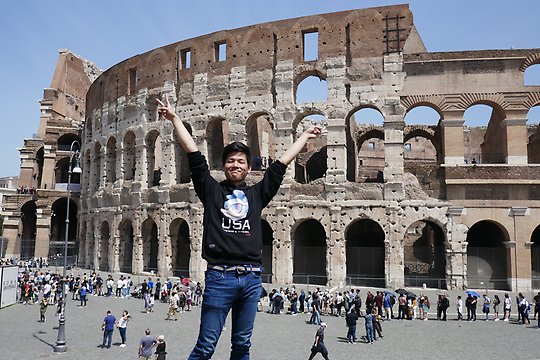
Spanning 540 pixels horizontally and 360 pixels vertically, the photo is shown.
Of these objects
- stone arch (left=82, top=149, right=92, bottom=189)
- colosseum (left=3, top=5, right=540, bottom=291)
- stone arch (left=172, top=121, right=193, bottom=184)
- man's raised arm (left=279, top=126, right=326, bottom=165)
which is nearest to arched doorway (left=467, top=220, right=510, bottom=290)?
colosseum (left=3, top=5, right=540, bottom=291)

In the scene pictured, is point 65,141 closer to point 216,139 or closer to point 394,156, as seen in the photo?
point 216,139

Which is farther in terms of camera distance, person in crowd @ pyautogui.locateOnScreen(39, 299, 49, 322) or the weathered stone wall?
the weathered stone wall

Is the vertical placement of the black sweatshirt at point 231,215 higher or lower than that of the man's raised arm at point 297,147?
lower

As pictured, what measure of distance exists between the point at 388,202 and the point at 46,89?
33903mm

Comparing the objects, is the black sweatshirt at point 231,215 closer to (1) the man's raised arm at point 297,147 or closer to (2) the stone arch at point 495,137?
(1) the man's raised arm at point 297,147

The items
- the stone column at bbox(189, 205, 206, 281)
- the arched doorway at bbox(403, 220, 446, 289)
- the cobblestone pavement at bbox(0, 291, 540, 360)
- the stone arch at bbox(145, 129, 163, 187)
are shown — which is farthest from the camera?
the stone arch at bbox(145, 129, 163, 187)

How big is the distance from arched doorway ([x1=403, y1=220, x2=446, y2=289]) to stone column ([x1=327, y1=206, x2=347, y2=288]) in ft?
10.0

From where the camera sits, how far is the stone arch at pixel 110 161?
3262 centimetres

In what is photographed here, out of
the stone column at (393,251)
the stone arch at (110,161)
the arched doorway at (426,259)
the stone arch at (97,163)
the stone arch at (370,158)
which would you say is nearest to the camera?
the stone column at (393,251)

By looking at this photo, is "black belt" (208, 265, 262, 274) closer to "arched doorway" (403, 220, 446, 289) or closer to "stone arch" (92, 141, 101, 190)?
"arched doorway" (403, 220, 446, 289)

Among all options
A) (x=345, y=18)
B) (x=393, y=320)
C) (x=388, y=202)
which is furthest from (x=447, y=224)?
(x=345, y=18)

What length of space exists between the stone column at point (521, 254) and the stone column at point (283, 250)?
10034mm

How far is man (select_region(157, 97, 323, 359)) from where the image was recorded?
9.30 ft

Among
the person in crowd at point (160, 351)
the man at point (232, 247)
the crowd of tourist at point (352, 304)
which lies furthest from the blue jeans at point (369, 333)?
the man at point (232, 247)
